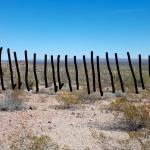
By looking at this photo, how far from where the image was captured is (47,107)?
19.1 m

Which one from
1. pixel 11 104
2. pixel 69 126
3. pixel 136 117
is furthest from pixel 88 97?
pixel 136 117

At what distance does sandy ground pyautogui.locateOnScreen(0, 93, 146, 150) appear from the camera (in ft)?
37.6

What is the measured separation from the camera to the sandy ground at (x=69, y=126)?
11.5m

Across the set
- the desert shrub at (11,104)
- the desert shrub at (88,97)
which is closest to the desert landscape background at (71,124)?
the desert shrub at (11,104)

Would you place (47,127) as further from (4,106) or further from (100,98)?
(100,98)

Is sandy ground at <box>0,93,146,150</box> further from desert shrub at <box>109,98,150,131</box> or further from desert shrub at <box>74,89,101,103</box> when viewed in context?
A: desert shrub at <box>74,89,101,103</box>

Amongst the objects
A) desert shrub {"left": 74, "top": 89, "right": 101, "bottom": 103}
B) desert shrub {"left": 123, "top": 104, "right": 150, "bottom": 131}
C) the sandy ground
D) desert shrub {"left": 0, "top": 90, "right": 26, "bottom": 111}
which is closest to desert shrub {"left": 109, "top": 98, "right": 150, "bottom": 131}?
desert shrub {"left": 123, "top": 104, "right": 150, "bottom": 131}

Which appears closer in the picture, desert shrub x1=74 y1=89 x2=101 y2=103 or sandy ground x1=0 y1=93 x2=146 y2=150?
sandy ground x1=0 y1=93 x2=146 y2=150

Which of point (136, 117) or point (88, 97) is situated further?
point (88, 97)

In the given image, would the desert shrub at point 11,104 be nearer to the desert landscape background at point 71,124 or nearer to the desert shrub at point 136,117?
the desert landscape background at point 71,124

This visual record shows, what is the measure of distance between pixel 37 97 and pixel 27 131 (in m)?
9.71

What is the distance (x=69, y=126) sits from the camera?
1413cm

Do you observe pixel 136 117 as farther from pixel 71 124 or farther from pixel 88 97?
pixel 88 97

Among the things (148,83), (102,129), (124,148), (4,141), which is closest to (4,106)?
(102,129)
